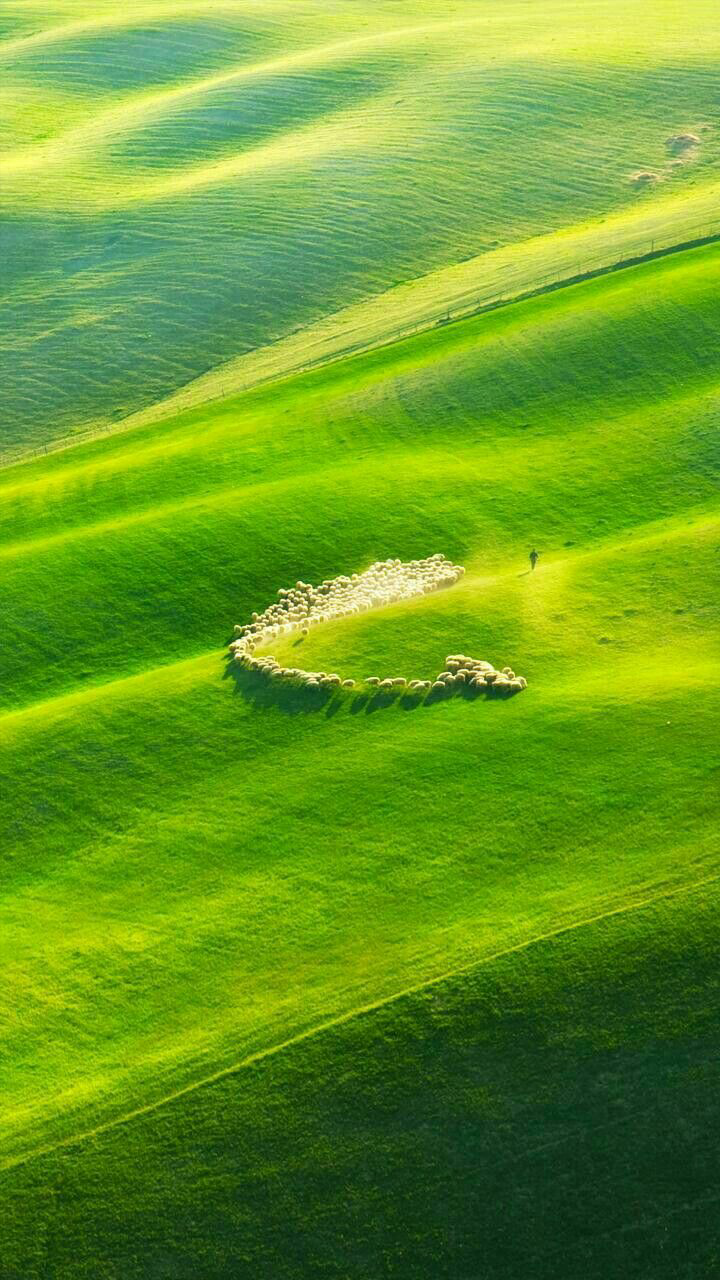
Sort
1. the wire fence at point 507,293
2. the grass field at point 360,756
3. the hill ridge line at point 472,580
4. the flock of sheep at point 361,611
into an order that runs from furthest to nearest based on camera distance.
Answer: the wire fence at point 507,293
the hill ridge line at point 472,580
the flock of sheep at point 361,611
the grass field at point 360,756

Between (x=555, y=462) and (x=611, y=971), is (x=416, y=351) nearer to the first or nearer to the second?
(x=555, y=462)

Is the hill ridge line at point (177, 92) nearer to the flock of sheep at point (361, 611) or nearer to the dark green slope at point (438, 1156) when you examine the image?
the flock of sheep at point (361, 611)

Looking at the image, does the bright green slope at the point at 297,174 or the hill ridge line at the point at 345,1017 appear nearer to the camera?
the hill ridge line at the point at 345,1017

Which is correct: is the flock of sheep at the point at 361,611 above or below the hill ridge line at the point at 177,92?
below

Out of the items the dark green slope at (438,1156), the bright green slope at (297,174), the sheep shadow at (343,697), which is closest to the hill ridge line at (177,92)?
the bright green slope at (297,174)

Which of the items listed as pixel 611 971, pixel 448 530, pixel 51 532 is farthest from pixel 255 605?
pixel 611 971

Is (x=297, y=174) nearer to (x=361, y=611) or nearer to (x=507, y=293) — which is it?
(x=507, y=293)

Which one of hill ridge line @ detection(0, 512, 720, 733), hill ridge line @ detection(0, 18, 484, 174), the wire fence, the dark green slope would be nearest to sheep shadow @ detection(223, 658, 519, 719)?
hill ridge line @ detection(0, 512, 720, 733)
